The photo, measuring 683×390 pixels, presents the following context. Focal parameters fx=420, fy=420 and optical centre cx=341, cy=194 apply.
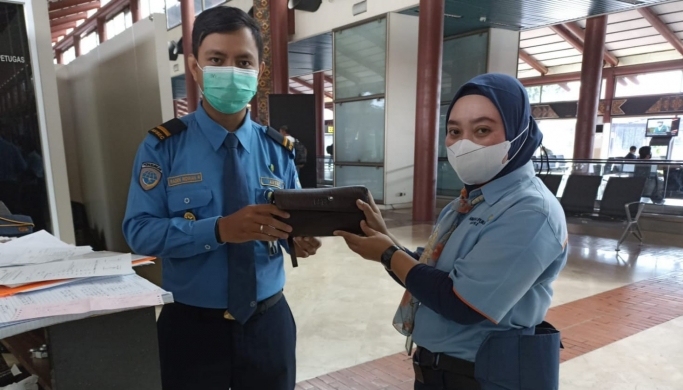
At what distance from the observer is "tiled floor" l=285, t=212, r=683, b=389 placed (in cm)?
258

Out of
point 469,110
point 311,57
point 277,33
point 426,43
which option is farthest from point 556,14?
point 469,110

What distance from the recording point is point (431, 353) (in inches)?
47.5

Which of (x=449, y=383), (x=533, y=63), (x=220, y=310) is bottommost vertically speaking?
(x=449, y=383)

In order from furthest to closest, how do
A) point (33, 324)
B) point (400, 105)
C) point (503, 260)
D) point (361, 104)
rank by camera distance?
point (361, 104)
point (400, 105)
point (503, 260)
point (33, 324)

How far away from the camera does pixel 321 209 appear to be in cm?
111

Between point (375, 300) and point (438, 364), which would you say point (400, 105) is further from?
point (438, 364)

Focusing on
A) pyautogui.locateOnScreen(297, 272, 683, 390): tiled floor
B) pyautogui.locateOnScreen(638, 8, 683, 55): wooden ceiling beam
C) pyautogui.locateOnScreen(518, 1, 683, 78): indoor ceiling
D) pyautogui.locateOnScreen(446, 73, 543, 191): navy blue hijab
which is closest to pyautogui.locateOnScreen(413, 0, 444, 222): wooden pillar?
pyautogui.locateOnScreen(297, 272, 683, 390): tiled floor

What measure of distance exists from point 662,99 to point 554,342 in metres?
16.7

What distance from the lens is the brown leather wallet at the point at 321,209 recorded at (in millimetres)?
1082

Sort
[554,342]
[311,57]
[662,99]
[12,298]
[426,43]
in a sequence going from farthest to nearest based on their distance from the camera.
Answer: [662,99] → [311,57] → [426,43] → [554,342] → [12,298]

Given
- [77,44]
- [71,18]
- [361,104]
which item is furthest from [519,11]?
[77,44]

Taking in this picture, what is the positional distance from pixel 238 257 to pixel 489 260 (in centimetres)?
67

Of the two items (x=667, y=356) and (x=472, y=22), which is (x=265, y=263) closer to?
(x=667, y=356)

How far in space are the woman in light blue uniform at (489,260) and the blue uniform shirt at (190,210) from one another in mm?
375
